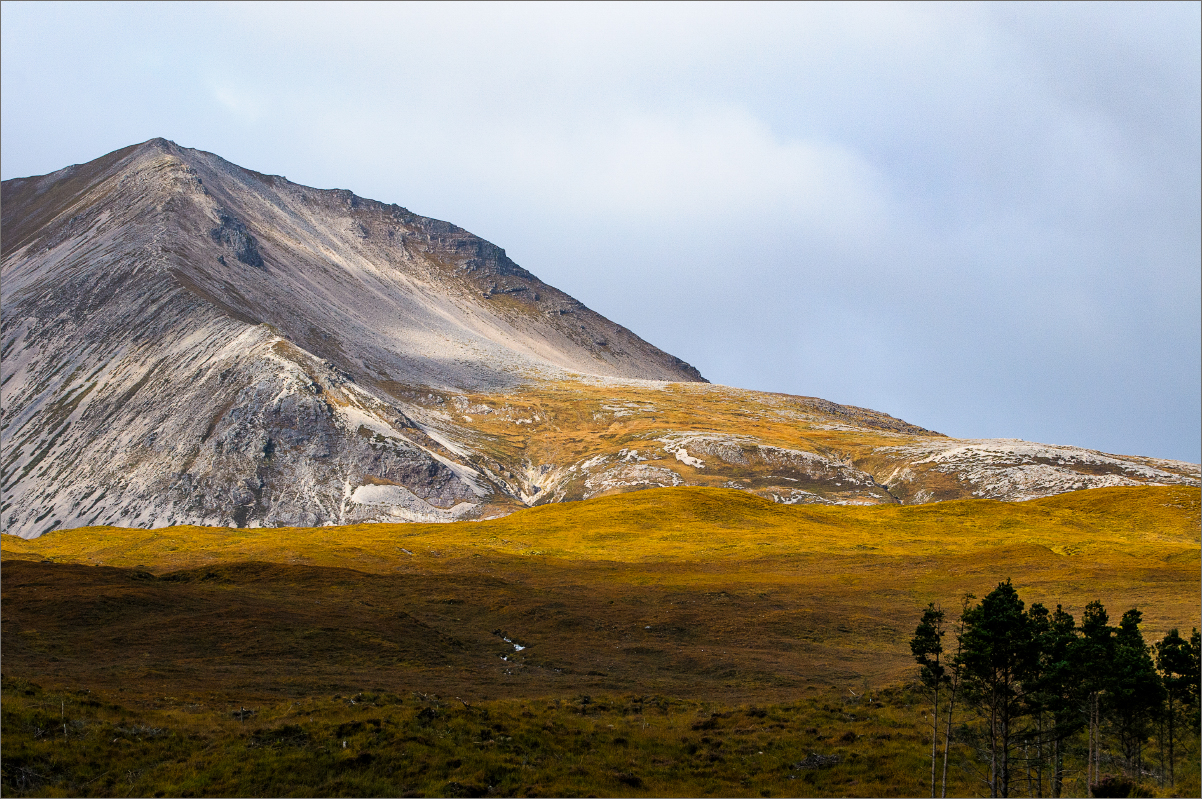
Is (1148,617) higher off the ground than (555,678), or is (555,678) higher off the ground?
(1148,617)

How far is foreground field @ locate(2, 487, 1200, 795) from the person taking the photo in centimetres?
3762

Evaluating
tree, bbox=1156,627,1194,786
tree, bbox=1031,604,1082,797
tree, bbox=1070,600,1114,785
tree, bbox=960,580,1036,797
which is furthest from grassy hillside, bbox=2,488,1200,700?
tree, bbox=960,580,1036,797

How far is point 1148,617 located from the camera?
66.4 m

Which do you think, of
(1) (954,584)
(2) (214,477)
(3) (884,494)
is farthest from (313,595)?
(3) (884,494)

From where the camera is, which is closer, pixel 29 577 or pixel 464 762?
pixel 464 762

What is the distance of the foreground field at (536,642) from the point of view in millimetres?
37625

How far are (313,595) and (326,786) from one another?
161 feet

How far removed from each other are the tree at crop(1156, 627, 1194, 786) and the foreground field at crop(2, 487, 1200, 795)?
9.34 m

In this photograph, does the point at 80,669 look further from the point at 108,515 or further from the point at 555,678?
the point at 108,515

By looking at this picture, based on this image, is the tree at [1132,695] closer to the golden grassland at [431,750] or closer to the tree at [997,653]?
the tree at [997,653]

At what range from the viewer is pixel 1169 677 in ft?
138

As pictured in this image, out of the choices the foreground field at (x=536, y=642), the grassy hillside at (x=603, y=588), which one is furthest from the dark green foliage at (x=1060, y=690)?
the grassy hillside at (x=603, y=588)

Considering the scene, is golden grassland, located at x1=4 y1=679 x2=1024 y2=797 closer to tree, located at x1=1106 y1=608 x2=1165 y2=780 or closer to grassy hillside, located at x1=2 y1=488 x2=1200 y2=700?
tree, located at x1=1106 y1=608 x2=1165 y2=780

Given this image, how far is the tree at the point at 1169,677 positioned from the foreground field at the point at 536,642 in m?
9.34
